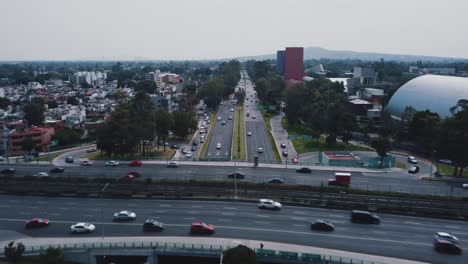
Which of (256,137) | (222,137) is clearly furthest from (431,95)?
(222,137)

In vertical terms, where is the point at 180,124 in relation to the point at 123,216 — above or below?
above

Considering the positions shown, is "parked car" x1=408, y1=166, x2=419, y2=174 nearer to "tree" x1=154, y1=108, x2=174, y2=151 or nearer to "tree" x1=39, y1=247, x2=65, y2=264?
"tree" x1=154, y1=108, x2=174, y2=151

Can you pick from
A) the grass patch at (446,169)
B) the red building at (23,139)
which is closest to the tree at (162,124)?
the red building at (23,139)

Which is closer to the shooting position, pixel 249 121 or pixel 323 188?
pixel 323 188

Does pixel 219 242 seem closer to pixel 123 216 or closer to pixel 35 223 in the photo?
pixel 123 216

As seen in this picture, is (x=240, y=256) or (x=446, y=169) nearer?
(x=240, y=256)

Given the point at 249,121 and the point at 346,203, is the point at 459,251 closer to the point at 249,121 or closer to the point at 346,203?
the point at 346,203

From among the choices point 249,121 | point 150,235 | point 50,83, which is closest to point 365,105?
point 249,121
